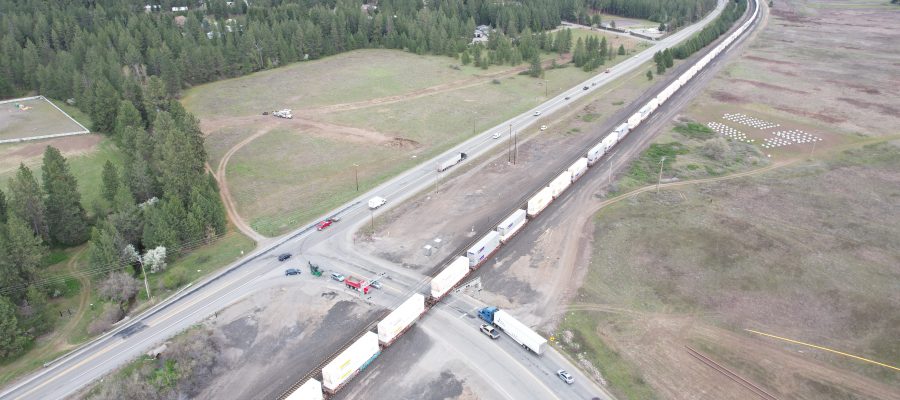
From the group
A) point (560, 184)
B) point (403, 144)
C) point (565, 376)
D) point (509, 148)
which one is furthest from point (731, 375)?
point (403, 144)

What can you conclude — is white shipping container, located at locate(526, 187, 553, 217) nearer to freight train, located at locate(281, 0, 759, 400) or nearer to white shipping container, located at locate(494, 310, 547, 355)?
freight train, located at locate(281, 0, 759, 400)

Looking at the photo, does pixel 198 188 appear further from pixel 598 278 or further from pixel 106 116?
pixel 598 278

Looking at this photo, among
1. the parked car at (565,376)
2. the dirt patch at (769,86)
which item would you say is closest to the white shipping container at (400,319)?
the parked car at (565,376)

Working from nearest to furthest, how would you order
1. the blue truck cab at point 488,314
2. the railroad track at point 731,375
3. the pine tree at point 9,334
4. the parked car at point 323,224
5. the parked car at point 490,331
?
1. the railroad track at point 731,375
2. the pine tree at point 9,334
3. the parked car at point 490,331
4. the blue truck cab at point 488,314
5. the parked car at point 323,224

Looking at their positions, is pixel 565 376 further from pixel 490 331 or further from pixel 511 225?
pixel 511 225

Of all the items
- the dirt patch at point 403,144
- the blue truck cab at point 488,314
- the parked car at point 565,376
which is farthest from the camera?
the dirt patch at point 403,144

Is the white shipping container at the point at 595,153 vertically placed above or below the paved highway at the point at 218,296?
above

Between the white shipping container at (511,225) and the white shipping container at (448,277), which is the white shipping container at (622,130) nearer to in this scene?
the white shipping container at (511,225)

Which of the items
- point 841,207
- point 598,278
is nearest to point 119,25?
point 598,278
